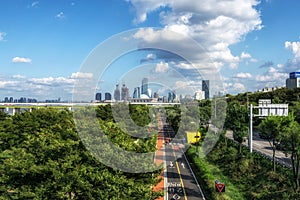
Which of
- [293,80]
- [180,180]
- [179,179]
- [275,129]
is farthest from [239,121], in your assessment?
[293,80]

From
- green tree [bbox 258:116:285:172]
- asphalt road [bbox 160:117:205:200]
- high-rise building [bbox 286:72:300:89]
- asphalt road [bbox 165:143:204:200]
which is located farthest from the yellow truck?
high-rise building [bbox 286:72:300:89]

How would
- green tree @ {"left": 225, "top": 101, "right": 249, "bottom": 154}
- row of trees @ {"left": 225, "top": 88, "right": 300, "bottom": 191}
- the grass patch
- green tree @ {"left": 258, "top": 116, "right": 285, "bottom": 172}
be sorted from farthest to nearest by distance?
green tree @ {"left": 225, "top": 101, "right": 249, "bottom": 154}, green tree @ {"left": 258, "top": 116, "right": 285, "bottom": 172}, the grass patch, row of trees @ {"left": 225, "top": 88, "right": 300, "bottom": 191}

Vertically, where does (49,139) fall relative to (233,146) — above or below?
above

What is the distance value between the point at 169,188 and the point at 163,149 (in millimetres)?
19785

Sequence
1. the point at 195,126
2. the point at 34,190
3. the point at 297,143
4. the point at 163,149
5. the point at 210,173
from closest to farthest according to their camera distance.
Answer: the point at 34,190 < the point at 297,143 < the point at 210,173 < the point at 163,149 < the point at 195,126

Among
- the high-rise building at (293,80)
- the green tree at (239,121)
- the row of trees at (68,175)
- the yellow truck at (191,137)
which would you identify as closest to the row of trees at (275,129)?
the green tree at (239,121)

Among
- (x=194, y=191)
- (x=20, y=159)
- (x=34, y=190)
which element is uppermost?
(x=20, y=159)

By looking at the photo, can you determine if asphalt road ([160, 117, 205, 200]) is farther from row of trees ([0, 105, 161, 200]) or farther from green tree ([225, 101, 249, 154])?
row of trees ([0, 105, 161, 200])

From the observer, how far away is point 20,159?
1595 cm

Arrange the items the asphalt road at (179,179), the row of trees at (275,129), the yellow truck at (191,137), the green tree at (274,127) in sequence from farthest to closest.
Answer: the yellow truck at (191,137)
the green tree at (274,127)
the asphalt road at (179,179)
the row of trees at (275,129)

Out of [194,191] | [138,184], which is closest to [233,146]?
[194,191]

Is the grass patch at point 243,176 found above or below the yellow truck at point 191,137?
below

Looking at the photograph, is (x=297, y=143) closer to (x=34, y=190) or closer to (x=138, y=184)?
(x=138, y=184)

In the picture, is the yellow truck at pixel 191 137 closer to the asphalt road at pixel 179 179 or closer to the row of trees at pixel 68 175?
the asphalt road at pixel 179 179
